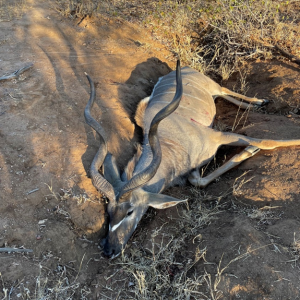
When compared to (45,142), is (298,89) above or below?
above

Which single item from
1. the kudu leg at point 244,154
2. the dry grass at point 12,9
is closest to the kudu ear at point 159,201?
the kudu leg at point 244,154

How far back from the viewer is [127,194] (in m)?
2.99

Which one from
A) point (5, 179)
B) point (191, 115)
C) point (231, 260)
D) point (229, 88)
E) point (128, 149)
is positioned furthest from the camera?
point (229, 88)

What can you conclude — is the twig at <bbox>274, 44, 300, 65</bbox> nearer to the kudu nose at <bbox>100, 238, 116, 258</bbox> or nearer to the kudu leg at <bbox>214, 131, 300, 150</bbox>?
the kudu leg at <bbox>214, 131, 300, 150</bbox>

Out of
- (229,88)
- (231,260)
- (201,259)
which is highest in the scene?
(231,260)

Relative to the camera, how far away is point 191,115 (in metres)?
4.58

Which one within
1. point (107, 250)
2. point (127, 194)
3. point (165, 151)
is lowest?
point (107, 250)

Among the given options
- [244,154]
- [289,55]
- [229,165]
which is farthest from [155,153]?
[289,55]

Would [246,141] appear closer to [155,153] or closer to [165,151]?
[165,151]

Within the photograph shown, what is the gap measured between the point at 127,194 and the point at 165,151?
103cm

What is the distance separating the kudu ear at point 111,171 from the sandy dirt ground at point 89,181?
0.66ft

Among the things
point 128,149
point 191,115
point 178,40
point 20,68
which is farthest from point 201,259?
point 178,40

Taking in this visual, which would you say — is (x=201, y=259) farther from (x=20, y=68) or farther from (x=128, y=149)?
(x=20, y=68)

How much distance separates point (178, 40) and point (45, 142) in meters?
4.29
